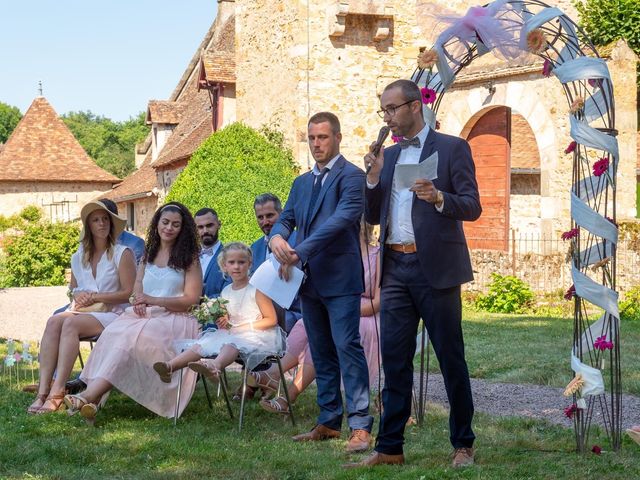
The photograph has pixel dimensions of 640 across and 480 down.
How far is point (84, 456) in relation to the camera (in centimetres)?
591

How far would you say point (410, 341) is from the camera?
5371 mm

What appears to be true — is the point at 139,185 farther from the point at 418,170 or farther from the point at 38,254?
the point at 418,170

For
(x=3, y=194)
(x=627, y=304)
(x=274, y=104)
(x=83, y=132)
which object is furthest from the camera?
(x=83, y=132)

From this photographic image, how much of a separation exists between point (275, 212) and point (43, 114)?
136ft

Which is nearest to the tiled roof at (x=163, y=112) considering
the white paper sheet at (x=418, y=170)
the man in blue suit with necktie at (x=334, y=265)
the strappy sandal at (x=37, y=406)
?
the strappy sandal at (x=37, y=406)

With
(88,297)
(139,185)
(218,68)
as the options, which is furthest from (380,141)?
(139,185)

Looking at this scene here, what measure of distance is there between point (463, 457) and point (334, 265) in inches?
58.2

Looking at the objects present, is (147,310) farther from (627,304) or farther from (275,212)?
(627,304)

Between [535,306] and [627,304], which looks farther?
[535,306]

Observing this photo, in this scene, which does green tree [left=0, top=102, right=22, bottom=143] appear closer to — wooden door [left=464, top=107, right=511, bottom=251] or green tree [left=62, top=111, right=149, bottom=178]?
green tree [left=62, top=111, right=149, bottom=178]

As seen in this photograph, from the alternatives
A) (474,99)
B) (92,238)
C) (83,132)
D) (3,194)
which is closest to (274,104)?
(474,99)

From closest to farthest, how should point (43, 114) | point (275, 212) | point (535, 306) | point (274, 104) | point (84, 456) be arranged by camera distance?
point (84, 456) < point (275, 212) < point (535, 306) < point (274, 104) < point (43, 114)

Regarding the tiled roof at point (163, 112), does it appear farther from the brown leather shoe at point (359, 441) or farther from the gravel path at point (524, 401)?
the brown leather shoe at point (359, 441)

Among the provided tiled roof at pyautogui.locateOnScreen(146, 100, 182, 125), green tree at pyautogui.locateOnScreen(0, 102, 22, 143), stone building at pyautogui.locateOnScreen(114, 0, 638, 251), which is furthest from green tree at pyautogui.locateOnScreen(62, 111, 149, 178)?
stone building at pyautogui.locateOnScreen(114, 0, 638, 251)
